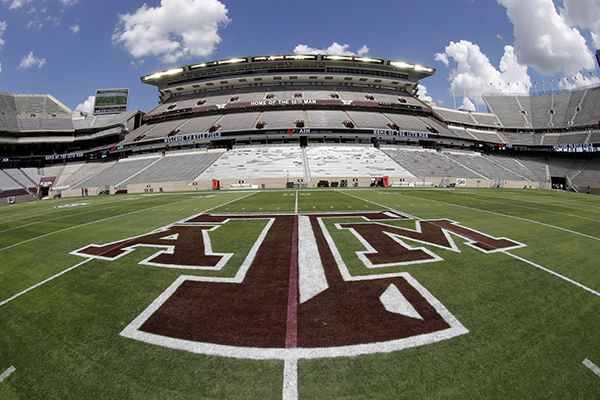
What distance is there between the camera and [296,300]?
5020 mm

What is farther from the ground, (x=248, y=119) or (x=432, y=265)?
(x=248, y=119)

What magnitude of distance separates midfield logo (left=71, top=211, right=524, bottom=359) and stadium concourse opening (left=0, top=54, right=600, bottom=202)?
33219 mm

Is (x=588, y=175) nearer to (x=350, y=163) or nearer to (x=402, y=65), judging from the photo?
(x=350, y=163)

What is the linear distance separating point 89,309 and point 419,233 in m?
10.3

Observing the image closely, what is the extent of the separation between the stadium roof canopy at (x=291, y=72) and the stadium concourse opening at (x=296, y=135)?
331 millimetres

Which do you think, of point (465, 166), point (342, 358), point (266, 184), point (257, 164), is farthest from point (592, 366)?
point (465, 166)

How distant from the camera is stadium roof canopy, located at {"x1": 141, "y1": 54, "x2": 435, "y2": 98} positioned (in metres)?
71.4

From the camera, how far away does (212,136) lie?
56844 millimetres

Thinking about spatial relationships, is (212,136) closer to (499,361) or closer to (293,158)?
(293,158)

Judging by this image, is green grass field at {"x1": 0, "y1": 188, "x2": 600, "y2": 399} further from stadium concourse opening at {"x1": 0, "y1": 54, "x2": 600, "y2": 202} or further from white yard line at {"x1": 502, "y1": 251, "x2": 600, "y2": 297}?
stadium concourse opening at {"x1": 0, "y1": 54, "x2": 600, "y2": 202}

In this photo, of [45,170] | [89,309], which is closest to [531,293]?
[89,309]

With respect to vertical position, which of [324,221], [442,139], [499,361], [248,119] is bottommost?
[499,361]

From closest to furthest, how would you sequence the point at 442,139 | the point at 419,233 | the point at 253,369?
1. the point at 253,369
2. the point at 419,233
3. the point at 442,139

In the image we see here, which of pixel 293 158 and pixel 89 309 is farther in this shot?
pixel 293 158
